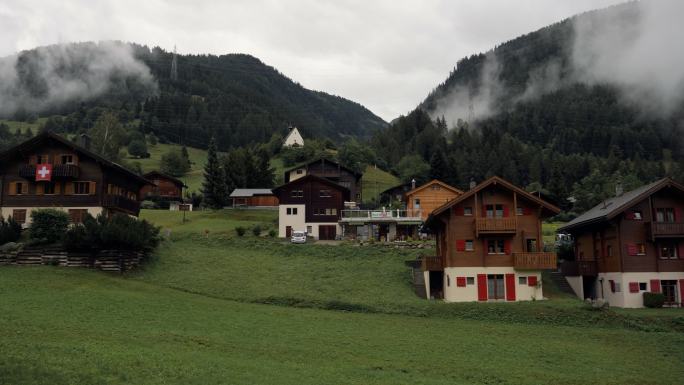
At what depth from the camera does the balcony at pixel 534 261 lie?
44.0 meters

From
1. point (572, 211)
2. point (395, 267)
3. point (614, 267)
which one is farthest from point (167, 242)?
point (572, 211)

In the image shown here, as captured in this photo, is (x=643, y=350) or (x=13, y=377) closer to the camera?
(x=13, y=377)

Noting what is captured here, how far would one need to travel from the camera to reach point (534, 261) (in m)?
44.4

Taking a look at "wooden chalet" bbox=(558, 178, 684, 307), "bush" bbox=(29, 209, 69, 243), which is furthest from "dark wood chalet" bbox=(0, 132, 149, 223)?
"wooden chalet" bbox=(558, 178, 684, 307)

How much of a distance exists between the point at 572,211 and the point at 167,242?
66.8m

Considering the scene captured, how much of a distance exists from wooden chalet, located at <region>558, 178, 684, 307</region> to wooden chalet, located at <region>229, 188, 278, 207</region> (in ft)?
197

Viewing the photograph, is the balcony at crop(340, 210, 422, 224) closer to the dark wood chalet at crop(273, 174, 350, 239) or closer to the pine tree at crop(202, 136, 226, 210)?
the dark wood chalet at crop(273, 174, 350, 239)

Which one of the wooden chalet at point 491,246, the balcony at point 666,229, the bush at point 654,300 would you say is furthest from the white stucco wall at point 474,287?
the balcony at point 666,229

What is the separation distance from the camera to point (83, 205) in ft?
184

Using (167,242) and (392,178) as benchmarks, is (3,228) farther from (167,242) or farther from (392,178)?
(392,178)

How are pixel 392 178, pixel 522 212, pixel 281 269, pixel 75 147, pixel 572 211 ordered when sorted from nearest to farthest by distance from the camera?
pixel 522 212 < pixel 281 269 < pixel 75 147 < pixel 572 211 < pixel 392 178

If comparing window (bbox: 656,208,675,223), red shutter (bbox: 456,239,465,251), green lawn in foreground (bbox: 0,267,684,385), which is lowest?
green lawn in foreground (bbox: 0,267,684,385)

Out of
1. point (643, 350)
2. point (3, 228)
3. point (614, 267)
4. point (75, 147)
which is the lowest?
point (643, 350)

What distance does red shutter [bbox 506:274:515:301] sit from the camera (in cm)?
4445
